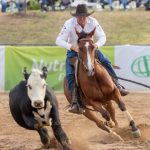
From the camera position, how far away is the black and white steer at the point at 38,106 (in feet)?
29.7

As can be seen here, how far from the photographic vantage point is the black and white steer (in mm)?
9047

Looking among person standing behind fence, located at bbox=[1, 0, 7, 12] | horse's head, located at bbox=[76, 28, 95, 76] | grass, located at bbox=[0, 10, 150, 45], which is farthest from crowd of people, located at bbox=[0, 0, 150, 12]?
horse's head, located at bbox=[76, 28, 95, 76]

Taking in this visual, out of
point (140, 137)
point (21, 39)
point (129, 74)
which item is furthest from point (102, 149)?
point (21, 39)

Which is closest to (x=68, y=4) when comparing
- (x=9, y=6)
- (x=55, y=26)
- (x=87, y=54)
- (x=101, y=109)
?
(x=9, y=6)

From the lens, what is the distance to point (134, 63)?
18.8 meters

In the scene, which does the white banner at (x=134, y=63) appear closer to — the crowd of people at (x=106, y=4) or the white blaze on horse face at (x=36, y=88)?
the white blaze on horse face at (x=36, y=88)

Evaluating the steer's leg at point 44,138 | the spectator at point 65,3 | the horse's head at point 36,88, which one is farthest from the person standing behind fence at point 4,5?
the horse's head at point 36,88

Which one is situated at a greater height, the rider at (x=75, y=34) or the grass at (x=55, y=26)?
the rider at (x=75, y=34)

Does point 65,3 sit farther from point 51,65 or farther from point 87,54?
point 87,54

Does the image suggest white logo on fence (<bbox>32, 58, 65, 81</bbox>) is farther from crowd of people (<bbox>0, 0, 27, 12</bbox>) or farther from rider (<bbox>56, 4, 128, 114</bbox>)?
crowd of people (<bbox>0, 0, 27, 12</bbox>)

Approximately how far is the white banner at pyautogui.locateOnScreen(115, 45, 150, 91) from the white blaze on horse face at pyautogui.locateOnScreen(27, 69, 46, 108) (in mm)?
9780

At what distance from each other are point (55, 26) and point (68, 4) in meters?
3.91

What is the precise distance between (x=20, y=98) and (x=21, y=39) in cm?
1995

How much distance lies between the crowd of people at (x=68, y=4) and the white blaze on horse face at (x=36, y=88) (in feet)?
82.2
